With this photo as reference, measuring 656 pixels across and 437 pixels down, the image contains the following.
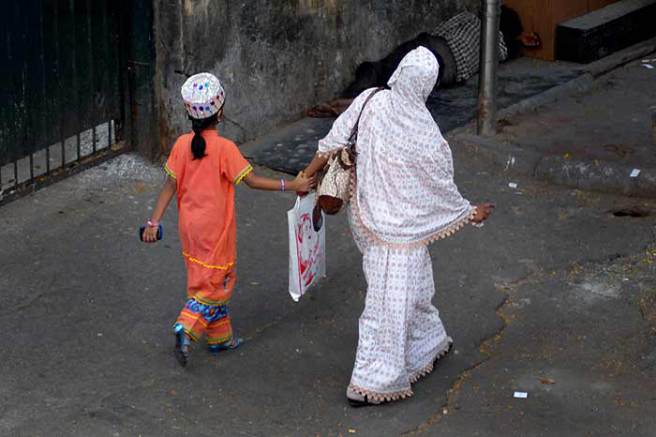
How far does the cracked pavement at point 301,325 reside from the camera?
5887 mm

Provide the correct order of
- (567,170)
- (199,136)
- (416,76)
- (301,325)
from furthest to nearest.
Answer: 1. (567,170)
2. (301,325)
3. (199,136)
4. (416,76)

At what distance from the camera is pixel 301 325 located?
6809 millimetres

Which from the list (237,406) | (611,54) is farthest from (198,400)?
(611,54)

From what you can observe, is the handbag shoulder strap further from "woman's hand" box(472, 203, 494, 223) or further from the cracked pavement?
the cracked pavement

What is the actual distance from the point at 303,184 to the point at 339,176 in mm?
218

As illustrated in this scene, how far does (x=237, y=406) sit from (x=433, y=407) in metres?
0.89

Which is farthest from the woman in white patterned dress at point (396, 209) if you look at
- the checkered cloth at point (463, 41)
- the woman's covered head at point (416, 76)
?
the checkered cloth at point (463, 41)

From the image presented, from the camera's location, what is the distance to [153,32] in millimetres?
8492

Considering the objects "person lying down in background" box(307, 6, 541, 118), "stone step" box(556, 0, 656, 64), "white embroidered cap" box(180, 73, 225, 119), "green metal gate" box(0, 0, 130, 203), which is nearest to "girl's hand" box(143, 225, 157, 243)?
"white embroidered cap" box(180, 73, 225, 119)

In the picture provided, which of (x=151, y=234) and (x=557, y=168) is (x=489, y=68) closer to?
(x=557, y=168)

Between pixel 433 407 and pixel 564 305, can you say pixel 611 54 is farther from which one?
pixel 433 407

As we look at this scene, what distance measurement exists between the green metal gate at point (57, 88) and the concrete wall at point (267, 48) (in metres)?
0.34

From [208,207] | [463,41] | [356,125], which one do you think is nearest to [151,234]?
[208,207]

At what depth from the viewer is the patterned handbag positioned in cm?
584
